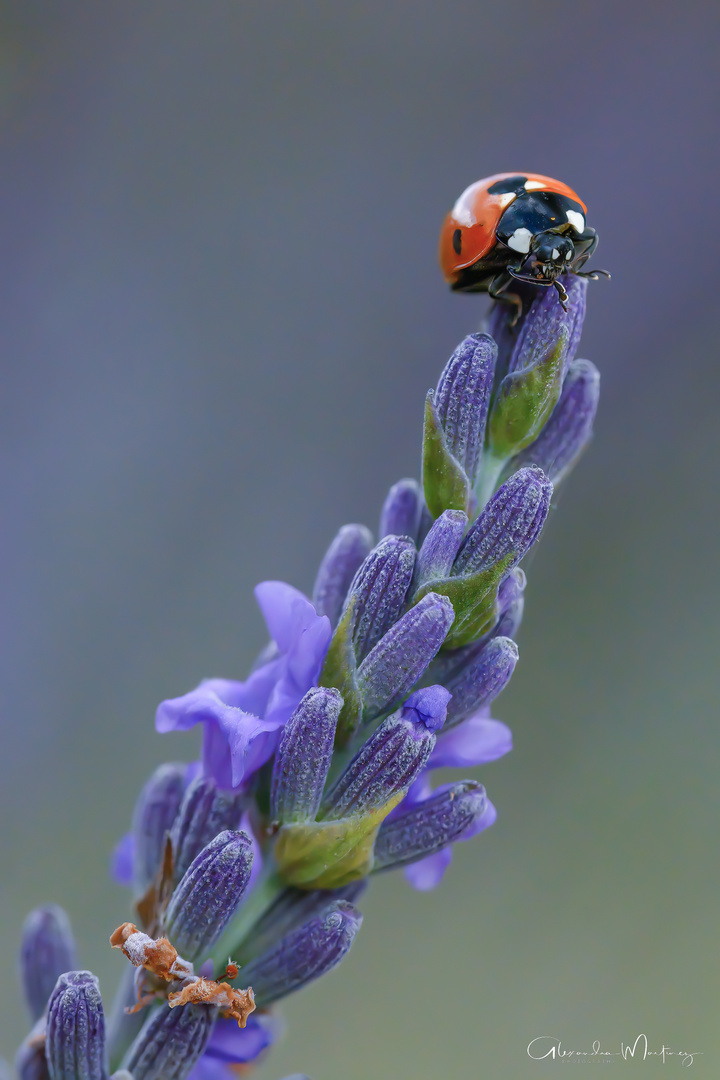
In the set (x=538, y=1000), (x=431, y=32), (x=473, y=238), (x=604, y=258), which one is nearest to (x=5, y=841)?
(x=538, y=1000)

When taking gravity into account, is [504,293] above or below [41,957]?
above

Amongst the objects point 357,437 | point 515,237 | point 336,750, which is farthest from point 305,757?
point 357,437

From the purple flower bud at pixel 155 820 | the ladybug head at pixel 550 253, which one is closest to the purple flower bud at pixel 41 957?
the purple flower bud at pixel 155 820

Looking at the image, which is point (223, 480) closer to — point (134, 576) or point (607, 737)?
point (134, 576)

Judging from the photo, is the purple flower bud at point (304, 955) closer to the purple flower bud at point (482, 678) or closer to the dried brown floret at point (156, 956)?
the dried brown floret at point (156, 956)

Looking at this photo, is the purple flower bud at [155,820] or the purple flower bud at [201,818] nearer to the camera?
the purple flower bud at [201,818]

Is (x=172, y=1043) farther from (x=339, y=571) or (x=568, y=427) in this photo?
(x=568, y=427)
